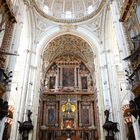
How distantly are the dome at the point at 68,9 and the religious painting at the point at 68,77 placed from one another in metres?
6.70

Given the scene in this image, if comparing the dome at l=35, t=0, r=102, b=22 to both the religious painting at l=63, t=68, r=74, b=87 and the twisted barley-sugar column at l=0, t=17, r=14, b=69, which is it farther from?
the twisted barley-sugar column at l=0, t=17, r=14, b=69

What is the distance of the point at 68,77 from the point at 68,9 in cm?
850

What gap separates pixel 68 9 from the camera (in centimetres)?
1997

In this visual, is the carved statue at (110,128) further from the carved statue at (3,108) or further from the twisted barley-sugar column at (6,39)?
the twisted barley-sugar column at (6,39)

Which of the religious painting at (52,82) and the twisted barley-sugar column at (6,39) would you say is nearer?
the twisted barley-sugar column at (6,39)

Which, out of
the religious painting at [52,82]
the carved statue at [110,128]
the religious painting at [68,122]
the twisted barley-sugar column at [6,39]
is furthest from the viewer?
the religious painting at [52,82]

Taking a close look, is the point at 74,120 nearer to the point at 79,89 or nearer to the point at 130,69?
the point at 79,89

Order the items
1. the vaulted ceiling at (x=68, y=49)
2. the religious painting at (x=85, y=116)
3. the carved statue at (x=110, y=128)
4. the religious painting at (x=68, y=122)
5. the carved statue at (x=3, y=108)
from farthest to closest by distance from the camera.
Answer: the vaulted ceiling at (x=68, y=49)
the religious painting at (x=85, y=116)
the religious painting at (x=68, y=122)
the carved statue at (x=110, y=128)
the carved statue at (x=3, y=108)

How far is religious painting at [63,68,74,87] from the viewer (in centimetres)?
2108

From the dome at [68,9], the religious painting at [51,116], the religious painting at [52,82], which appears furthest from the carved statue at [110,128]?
the dome at [68,9]

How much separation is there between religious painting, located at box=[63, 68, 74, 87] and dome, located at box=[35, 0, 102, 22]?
6699 millimetres

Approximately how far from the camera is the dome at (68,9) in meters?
18.3

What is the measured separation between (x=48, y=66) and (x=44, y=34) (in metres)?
5.14

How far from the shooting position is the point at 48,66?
21594 mm
